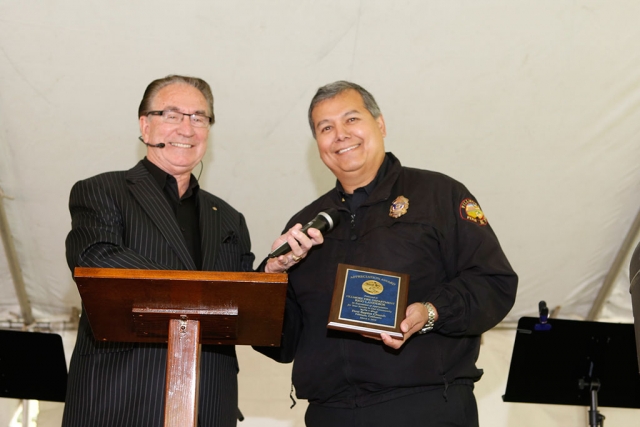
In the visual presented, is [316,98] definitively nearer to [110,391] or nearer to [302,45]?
[302,45]

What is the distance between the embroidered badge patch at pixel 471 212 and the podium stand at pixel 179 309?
3.30ft

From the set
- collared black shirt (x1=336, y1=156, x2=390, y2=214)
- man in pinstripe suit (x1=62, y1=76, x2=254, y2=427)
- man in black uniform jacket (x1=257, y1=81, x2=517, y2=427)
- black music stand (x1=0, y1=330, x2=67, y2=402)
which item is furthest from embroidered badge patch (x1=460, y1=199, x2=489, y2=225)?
black music stand (x1=0, y1=330, x2=67, y2=402)

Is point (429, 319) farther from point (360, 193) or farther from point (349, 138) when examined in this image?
point (349, 138)

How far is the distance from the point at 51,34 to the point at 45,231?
1296 mm

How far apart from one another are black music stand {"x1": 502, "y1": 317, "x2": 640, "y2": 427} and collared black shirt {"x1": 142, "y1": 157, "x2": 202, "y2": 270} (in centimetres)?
187

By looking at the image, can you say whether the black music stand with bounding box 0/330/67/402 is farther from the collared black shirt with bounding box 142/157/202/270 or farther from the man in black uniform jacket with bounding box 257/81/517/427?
the man in black uniform jacket with bounding box 257/81/517/427

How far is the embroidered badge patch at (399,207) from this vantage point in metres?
2.88

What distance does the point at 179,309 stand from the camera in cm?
206

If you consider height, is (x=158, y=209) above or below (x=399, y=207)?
below

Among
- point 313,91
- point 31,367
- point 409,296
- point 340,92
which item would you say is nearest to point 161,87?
point 340,92

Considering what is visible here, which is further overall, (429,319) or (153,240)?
(153,240)

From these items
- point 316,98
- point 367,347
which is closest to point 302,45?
point 316,98

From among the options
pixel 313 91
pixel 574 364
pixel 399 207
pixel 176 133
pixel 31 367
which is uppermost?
pixel 313 91

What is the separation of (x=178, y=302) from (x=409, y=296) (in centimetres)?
101
